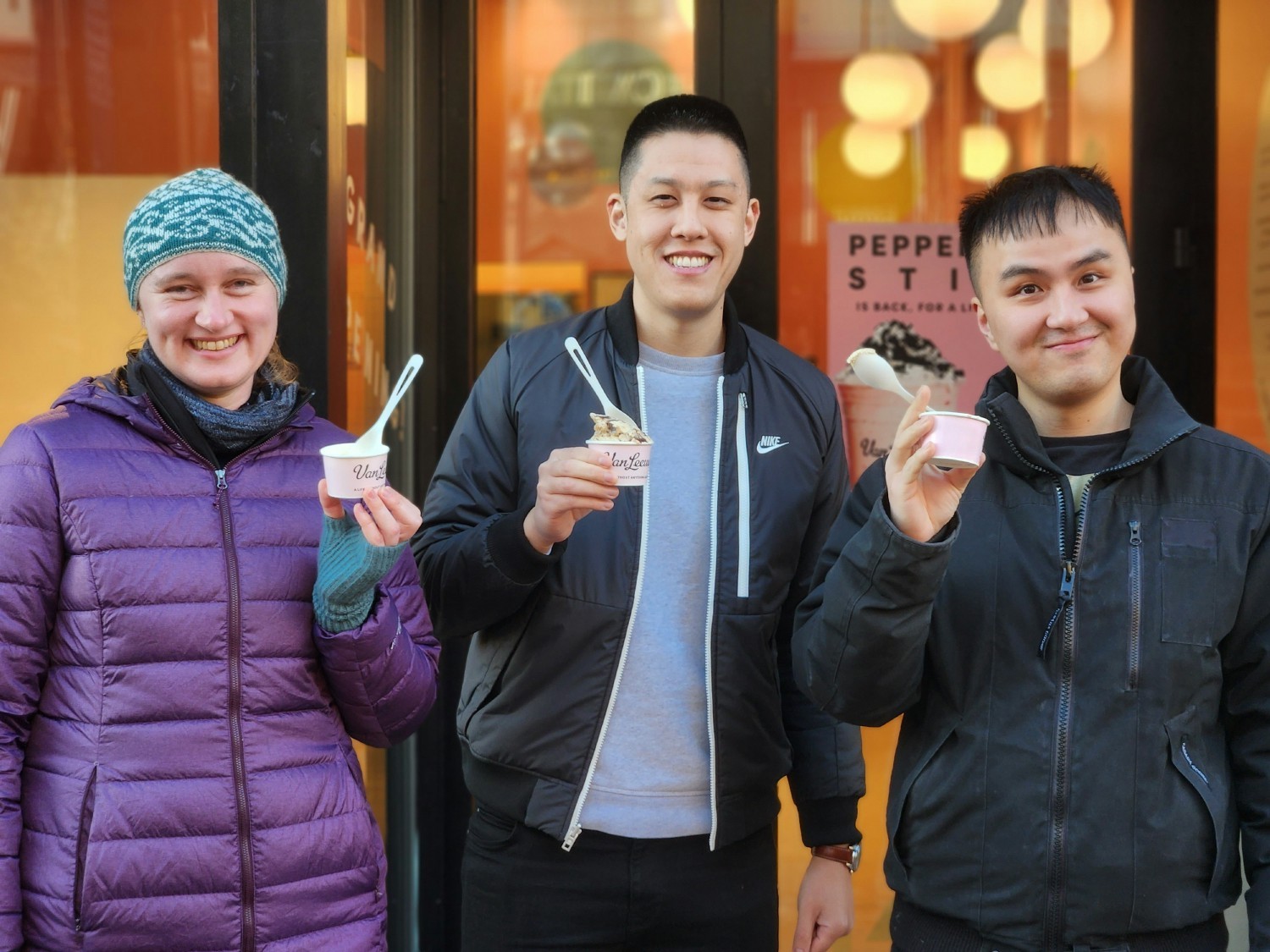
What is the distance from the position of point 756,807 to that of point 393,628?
2.78ft

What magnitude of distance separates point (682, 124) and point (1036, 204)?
76 centimetres

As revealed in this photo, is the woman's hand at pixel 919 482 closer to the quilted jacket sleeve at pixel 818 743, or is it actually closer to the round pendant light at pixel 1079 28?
the quilted jacket sleeve at pixel 818 743

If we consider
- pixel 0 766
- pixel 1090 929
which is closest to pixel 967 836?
pixel 1090 929

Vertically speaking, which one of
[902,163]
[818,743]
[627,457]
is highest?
[902,163]

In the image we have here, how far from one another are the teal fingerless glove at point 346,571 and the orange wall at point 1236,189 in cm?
285

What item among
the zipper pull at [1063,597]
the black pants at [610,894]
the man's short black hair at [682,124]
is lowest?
the black pants at [610,894]

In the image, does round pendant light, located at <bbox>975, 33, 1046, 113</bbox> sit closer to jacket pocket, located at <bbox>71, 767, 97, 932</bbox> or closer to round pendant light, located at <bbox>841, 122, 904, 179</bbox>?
round pendant light, located at <bbox>841, 122, 904, 179</bbox>

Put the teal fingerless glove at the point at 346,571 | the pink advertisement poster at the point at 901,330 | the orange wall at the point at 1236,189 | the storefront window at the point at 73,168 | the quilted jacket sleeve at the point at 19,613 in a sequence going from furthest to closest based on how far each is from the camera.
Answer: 1. the pink advertisement poster at the point at 901,330
2. the orange wall at the point at 1236,189
3. the storefront window at the point at 73,168
4. the teal fingerless glove at the point at 346,571
5. the quilted jacket sleeve at the point at 19,613

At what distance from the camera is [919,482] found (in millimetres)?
2062

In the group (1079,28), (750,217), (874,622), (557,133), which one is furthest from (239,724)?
(1079,28)

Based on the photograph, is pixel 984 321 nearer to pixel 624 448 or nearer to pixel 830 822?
pixel 624 448

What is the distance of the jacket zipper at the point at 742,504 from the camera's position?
2.56 meters

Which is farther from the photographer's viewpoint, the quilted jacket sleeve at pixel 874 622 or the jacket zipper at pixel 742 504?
the jacket zipper at pixel 742 504

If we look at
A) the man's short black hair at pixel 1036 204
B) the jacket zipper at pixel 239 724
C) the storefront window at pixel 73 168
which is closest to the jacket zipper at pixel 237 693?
the jacket zipper at pixel 239 724
